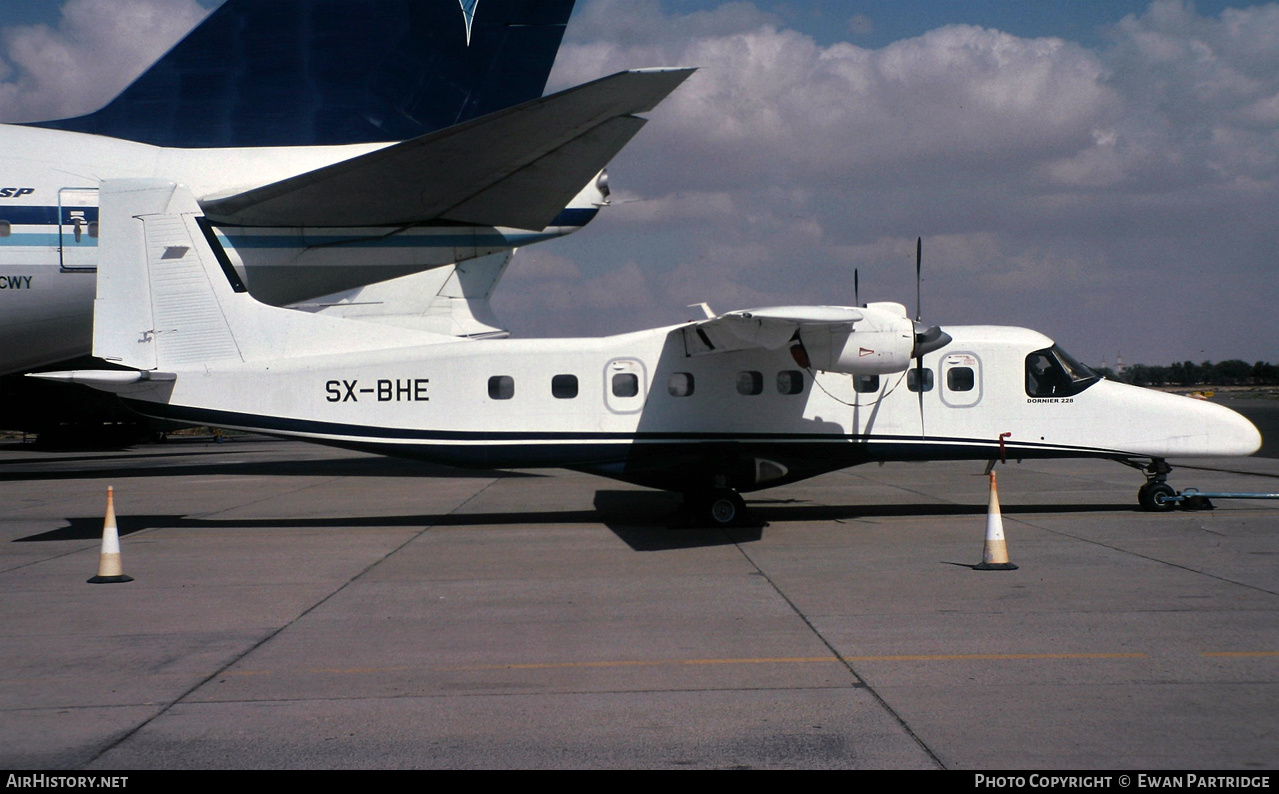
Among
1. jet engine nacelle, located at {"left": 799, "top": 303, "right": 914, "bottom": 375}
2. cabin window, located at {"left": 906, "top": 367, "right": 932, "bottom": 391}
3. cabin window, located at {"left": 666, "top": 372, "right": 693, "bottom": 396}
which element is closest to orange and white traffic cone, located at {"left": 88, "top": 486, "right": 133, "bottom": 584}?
cabin window, located at {"left": 666, "top": 372, "right": 693, "bottom": 396}

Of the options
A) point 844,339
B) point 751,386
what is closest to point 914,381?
point 844,339

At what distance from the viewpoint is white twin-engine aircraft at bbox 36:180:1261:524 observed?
12719mm

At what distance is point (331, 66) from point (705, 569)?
16157mm

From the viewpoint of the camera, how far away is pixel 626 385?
12977 mm

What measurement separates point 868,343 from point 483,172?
9.33 meters

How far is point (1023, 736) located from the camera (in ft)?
15.9

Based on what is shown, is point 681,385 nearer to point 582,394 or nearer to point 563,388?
point 582,394

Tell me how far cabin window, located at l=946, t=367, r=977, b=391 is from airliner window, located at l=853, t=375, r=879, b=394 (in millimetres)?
1037

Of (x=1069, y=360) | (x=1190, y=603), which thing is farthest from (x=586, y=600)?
(x=1069, y=360)

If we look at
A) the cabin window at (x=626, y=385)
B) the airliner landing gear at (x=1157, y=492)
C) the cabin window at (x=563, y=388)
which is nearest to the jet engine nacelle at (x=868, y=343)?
the cabin window at (x=626, y=385)

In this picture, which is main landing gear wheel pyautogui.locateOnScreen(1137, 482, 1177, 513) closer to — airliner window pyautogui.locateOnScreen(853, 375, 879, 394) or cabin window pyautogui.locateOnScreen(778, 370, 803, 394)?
airliner window pyautogui.locateOnScreen(853, 375, 879, 394)

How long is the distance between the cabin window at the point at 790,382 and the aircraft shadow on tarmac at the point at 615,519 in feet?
6.19

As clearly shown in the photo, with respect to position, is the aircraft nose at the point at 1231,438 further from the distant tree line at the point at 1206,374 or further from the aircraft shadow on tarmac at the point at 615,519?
the distant tree line at the point at 1206,374
